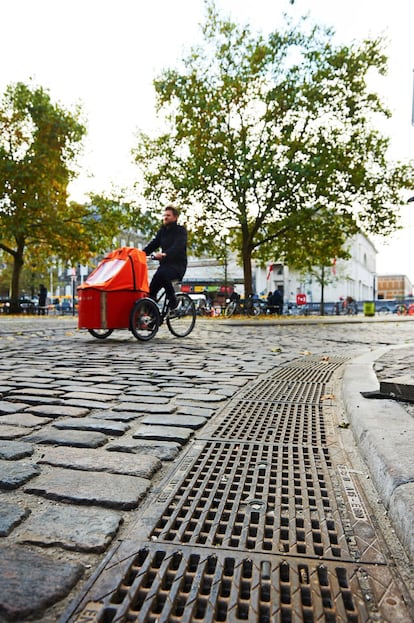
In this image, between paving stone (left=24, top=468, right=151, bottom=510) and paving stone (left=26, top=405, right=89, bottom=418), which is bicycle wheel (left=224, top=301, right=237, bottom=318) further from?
paving stone (left=24, top=468, right=151, bottom=510)

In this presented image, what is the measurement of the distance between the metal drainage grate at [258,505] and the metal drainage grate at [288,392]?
1321 millimetres

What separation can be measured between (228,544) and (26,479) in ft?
3.17

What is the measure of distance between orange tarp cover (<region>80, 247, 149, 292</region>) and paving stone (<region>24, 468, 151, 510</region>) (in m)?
6.08

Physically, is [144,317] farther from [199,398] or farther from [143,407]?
[143,407]

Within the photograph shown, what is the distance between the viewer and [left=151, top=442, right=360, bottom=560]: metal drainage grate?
5.38ft

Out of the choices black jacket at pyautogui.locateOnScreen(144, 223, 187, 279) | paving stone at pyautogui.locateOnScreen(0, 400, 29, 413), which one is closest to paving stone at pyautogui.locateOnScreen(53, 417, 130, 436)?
paving stone at pyautogui.locateOnScreen(0, 400, 29, 413)

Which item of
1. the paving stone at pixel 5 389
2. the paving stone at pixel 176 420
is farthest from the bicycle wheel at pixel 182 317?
the paving stone at pixel 176 420

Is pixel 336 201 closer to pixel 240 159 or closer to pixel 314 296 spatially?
pixel 240 159

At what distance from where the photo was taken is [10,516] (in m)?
1.75

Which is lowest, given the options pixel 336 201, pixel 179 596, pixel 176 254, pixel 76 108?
pixel 179 596

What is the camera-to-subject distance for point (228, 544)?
Answer: 1618 millimetres

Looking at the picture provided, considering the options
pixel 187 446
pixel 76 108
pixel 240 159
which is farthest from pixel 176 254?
pixel 76 108

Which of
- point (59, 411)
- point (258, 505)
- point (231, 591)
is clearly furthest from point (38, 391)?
point (231, 591)

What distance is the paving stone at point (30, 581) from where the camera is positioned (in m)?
1.26
